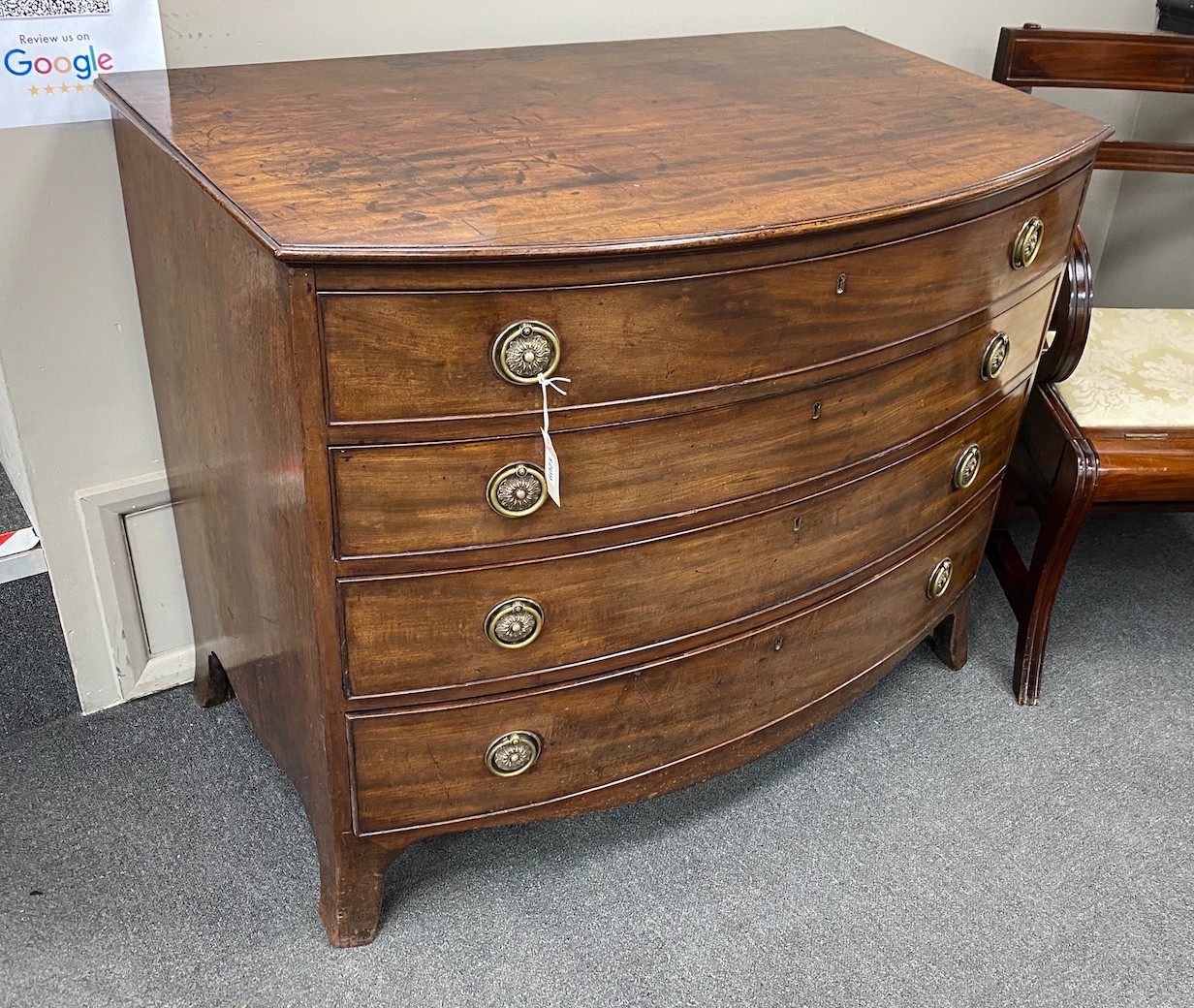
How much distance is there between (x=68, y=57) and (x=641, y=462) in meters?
0.93

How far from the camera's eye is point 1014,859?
181 cm

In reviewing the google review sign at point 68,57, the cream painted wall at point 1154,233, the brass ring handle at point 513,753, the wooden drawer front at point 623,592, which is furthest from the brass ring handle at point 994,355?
the cream painted wall at point 1154,233

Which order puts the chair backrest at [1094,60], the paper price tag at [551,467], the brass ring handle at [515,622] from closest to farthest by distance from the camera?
the paper price tag at [551,467], the brass ring handle at [515,622], the chair backrest at [1094,60]

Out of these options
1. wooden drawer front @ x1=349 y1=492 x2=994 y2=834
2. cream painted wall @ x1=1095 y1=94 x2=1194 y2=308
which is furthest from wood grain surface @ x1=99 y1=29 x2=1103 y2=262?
cream painted wall @ x1=1095 y1=94 x2=1194 y2=308

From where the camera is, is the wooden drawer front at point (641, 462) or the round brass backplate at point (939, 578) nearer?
the wooden drawer front at point (641, 462)

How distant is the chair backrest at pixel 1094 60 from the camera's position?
6.90 feet

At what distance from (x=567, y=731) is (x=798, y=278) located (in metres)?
0.64

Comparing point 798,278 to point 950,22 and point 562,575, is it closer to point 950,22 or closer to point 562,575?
point 562,575

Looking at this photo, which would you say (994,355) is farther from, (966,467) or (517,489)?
(517,489)

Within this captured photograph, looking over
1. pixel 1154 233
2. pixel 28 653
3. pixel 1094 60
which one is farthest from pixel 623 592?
pixel 1154 233

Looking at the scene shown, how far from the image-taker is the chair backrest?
6.90ft

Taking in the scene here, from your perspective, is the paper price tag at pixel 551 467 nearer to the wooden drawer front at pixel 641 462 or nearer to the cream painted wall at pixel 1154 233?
the wooden drawer front at pixel 641 462

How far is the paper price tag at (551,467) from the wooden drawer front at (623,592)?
Result: 0.11 meters

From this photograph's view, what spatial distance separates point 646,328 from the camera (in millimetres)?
1224
